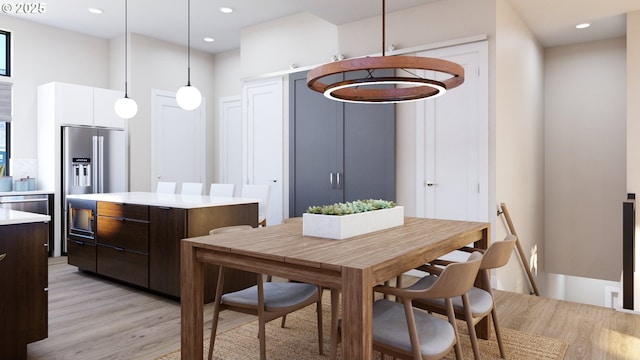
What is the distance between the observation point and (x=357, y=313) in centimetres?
160

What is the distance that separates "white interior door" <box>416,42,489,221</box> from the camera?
Result: 4.15 meters

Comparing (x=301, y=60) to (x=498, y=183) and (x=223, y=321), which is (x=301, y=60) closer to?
(x=498, y=183)

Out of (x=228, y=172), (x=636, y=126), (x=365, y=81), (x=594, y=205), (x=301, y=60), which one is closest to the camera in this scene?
(x=365, y=81)

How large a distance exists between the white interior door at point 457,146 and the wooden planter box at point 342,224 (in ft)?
6.32

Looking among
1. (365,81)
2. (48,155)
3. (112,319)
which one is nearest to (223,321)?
(112,319)

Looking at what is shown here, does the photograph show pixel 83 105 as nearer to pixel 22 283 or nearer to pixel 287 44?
pixel 287 44

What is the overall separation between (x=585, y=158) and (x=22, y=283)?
6.40m

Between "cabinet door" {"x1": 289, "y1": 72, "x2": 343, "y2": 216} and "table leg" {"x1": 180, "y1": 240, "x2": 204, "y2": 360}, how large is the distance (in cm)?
302

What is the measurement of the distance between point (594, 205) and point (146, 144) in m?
6.49

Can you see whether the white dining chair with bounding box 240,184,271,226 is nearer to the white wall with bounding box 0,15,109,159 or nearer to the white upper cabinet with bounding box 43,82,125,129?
the white upper cabinet with bounding box 43,82,125,129

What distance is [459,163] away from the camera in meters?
4.30

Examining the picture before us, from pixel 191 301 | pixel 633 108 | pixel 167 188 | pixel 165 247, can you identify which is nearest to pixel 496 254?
pixel 191 301
